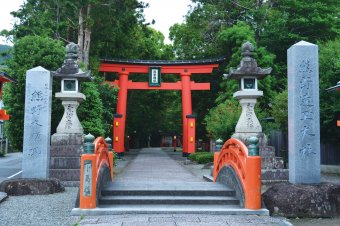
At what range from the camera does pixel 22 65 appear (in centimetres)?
1675

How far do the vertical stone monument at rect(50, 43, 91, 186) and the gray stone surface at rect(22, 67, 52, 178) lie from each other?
2.30m

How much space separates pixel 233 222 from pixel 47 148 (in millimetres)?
6404

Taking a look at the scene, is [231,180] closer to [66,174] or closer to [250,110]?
[250,110]

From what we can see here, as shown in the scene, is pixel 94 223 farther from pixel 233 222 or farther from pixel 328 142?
pixel 328 142

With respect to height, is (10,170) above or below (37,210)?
below

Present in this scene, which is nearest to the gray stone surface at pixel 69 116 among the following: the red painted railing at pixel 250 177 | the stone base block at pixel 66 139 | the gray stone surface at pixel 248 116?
the stone base block at pixel 66 139

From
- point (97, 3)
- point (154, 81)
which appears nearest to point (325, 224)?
point (97, 3)

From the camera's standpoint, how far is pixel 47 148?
37.4ft

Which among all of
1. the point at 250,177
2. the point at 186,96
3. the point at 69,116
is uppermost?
the point at 186,96

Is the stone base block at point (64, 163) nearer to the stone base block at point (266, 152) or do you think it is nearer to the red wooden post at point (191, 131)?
the stone base block at point (266, 152)

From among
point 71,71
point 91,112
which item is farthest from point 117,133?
point 71,71

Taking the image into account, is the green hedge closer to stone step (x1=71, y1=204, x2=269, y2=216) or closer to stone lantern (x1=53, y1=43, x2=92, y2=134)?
stone lantern (x1=53, y1=43, x2=92, y2=134)

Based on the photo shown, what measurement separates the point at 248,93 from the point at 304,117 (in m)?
6.53

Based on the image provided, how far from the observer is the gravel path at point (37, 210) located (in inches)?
293
